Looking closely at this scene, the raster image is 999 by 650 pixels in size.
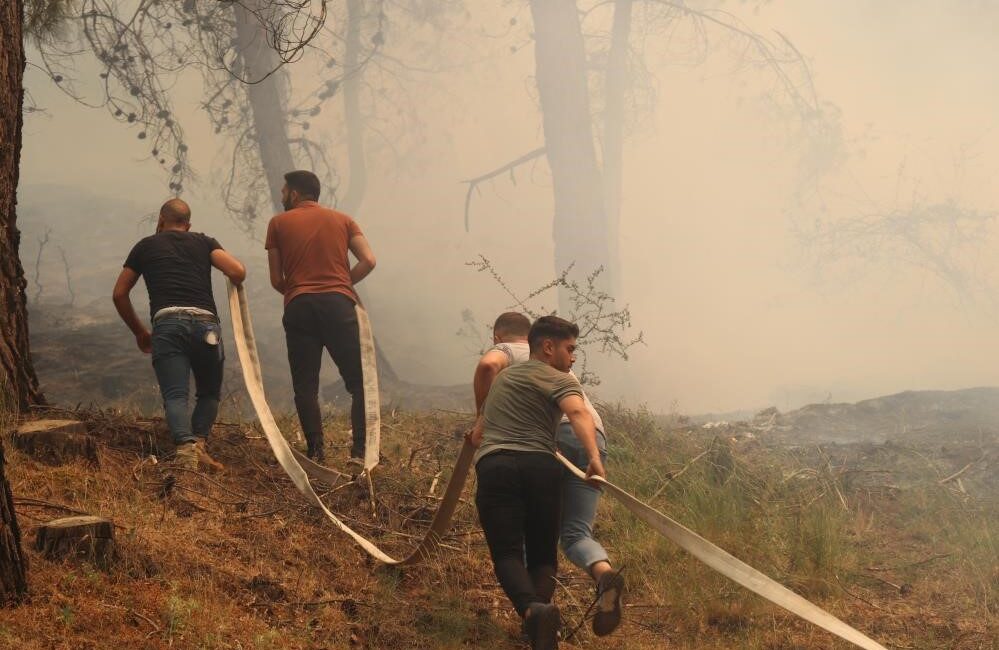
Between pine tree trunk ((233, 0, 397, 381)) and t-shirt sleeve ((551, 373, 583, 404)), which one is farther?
pine tree trunk ((233, 0, 397, 381))

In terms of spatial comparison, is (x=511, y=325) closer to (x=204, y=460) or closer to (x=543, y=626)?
(x=543, y=626)

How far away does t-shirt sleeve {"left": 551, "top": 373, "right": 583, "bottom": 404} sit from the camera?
4.09 meters

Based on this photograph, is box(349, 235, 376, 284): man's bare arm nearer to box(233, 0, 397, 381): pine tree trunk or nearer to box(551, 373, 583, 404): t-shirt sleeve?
box(551, 373, 583, 404): t-shirt sleeve

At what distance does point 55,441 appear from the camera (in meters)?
5.30

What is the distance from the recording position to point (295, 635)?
401 cm

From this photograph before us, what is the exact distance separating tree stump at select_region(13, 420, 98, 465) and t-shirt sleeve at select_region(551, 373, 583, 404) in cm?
268

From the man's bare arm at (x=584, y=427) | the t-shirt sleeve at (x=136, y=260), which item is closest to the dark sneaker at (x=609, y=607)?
the man's bare arm at (x=584, y=427)

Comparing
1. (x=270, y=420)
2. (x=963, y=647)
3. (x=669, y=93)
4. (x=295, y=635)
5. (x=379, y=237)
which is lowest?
(x=963, y=647)

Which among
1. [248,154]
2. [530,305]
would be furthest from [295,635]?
[530,305]

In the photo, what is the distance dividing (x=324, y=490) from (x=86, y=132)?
36.1 meters

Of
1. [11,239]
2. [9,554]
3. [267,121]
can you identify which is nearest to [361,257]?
[11,239]

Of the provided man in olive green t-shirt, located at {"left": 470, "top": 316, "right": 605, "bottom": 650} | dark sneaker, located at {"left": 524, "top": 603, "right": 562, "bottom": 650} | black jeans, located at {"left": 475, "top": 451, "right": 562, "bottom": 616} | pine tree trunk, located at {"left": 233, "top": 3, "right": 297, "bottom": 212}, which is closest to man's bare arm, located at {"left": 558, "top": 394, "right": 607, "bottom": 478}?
man in olive green t-shirt, located at {"left": 470, "top": 316, "right": 605, "bottom": 650}

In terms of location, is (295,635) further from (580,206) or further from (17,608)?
(580,206)

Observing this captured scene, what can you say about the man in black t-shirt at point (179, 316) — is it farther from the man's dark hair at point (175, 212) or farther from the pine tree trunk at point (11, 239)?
the pine tree trunk at point (11, 239)
